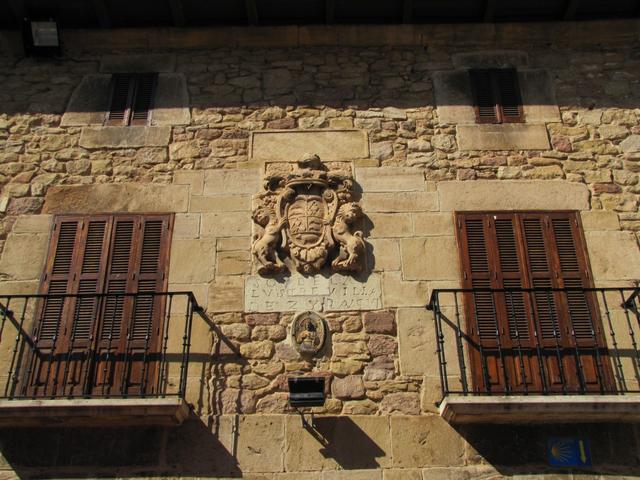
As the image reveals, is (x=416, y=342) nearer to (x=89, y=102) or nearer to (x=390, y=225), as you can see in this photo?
(x=390, y=225)

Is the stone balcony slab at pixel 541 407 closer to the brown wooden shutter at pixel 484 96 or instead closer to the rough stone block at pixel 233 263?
the rough stone block at pixel 233 263

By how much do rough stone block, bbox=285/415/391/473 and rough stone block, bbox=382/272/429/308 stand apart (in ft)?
3.93

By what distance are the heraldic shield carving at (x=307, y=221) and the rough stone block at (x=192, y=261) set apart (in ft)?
1.58

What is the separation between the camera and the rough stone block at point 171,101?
27.4 ft

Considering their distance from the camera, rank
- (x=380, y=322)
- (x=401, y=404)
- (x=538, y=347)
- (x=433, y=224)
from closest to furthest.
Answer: (x=401, y=404)
(x=538, y=347)
(x=380, y=322)
(x=433, y=224)

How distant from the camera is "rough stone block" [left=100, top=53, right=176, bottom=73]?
8.80 meters

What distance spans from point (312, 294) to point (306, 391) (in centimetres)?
115

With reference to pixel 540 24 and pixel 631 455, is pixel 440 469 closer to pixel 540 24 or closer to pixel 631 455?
pixel 631 455

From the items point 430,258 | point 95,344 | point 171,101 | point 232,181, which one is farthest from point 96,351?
point 430,258

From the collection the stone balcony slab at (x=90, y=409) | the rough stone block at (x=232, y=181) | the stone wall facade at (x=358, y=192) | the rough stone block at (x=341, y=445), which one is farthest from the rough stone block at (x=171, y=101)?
the rough stone block at (x=341, y=445)

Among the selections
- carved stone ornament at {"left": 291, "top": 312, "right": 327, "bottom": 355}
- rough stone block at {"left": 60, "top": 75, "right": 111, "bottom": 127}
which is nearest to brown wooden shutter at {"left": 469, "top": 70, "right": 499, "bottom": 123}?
carved stone ornament at {"left": 291, "top": 312, "right": 327, "bottom": 355}

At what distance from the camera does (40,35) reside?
343 inches

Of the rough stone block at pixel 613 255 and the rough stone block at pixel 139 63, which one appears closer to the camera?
the rough stone block at pixel 613 255

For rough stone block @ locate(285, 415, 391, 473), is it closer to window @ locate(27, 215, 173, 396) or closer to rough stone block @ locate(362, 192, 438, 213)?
window @ locate(27, 215, 173, 396)
